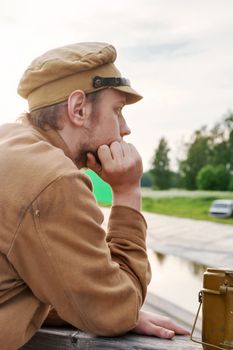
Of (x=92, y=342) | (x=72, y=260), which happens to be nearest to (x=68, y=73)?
(x=72, y=260)

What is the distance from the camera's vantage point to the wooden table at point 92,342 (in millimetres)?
1718

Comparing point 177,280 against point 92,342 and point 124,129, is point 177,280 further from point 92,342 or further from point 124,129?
point 92,342

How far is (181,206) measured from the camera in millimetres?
34781

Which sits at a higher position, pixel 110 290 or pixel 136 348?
pixel 110 290

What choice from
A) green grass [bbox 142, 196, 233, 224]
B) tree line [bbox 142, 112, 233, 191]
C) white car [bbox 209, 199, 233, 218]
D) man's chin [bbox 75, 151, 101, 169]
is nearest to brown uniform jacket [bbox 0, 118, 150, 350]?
man's chin [bbox 75, 151, 101, 169]

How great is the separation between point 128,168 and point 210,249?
45.2ft

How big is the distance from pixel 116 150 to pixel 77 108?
0.17m

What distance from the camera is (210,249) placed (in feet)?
50.8

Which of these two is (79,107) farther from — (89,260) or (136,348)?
(136,348)

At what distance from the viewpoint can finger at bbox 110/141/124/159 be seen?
2002 millimetres

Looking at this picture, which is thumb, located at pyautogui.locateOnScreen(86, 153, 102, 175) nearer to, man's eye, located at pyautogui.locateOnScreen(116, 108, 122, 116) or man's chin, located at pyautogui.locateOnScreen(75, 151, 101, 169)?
man's chin, located at pyautogui.locateOnScreen(75, 151, 101, 169)

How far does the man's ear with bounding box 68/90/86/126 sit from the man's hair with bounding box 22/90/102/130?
0.02 meters

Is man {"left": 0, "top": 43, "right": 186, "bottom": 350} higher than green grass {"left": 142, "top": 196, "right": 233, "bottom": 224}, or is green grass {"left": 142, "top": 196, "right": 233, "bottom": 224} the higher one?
man {"left": 0, "top": 43, "right": 186, "bottom": 350}

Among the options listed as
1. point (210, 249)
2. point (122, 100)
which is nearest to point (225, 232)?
point (210, 249)
